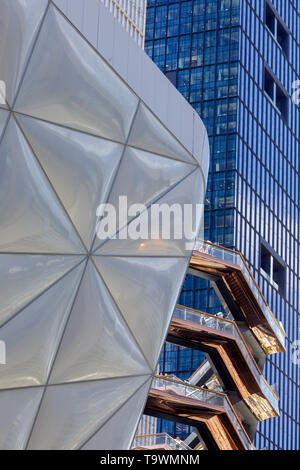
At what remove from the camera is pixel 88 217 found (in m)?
22.4

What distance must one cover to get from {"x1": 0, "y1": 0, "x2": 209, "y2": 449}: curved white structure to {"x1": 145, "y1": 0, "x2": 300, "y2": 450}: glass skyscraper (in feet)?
270

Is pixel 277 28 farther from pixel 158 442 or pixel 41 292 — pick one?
pixel 41 292

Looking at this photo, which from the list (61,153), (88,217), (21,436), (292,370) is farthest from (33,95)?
(292,370)

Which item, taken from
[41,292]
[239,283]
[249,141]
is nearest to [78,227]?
[41,292]

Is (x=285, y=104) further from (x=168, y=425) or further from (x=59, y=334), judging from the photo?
(x=59, y=334)

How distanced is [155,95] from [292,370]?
310 ft

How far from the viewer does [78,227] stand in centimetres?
2236

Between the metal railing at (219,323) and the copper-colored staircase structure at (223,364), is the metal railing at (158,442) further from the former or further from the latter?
the metal railing at (219,323)

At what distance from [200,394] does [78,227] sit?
80.5 ft

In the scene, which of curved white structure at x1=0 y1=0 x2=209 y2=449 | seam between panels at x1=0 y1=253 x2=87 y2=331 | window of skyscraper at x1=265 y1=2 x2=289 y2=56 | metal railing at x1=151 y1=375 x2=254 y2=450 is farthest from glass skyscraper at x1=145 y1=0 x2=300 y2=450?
seam between panels at x1=0 y1=253 x2=87 y2=331

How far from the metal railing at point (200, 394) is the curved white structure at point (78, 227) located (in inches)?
764

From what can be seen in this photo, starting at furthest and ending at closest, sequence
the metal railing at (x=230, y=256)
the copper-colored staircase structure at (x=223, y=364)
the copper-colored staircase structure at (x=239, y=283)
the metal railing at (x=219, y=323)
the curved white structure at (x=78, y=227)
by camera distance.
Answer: the copper-colored staircase structure at (x=239, y=283) < the metal railing at (x=230, y=256) < the metal railing at (x=219, y=323) < the copper-colored staircase structure at (x=223, y=364) < the curved white structure at (x=78, y=227)

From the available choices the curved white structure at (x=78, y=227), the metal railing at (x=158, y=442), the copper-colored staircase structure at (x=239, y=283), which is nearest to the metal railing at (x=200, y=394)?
the metal railing at (x=158, y=442)

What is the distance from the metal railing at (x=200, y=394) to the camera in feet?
145
